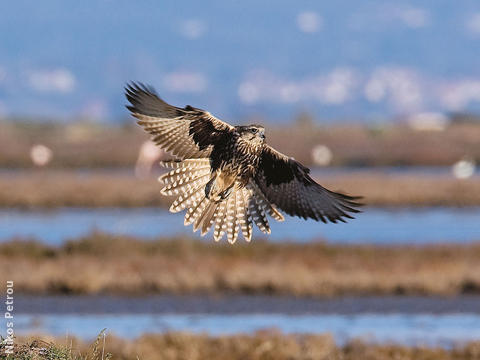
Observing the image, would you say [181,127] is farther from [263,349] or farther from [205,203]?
[263,349]

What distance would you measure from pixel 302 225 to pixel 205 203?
25.2 m

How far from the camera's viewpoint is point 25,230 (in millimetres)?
28656

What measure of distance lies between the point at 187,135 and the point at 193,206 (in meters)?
0.48

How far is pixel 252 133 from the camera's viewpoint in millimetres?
7934

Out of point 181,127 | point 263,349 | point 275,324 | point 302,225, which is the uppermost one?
point 302,225

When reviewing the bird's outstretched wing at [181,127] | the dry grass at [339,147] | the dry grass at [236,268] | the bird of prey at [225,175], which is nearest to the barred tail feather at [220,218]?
the bird of prey at [225,175]

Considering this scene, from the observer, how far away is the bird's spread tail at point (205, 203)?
26.2 ft

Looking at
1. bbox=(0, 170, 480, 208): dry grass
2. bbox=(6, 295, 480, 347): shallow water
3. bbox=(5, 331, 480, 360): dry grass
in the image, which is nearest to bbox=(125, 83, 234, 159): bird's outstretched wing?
bbox=(5, 331, 480, 360): dry grass

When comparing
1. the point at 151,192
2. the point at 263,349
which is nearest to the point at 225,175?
the point at 263,349

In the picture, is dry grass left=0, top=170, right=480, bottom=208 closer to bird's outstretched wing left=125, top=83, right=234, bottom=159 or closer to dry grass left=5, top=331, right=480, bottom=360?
dry grass left=5, top=331, right=480, bottom=360

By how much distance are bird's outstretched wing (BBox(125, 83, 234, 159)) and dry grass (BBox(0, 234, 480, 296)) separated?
11.3 meters

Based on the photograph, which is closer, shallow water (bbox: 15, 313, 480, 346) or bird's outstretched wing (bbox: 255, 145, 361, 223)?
bird's outstretched wing (bbox: 255, 145, 361, 223)

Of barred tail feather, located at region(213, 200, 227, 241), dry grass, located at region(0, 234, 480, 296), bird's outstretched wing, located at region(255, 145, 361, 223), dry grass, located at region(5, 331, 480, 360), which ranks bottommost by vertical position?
dry grass, located at region(5, 331, 480, 360)

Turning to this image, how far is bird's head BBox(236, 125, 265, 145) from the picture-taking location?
311 inches
